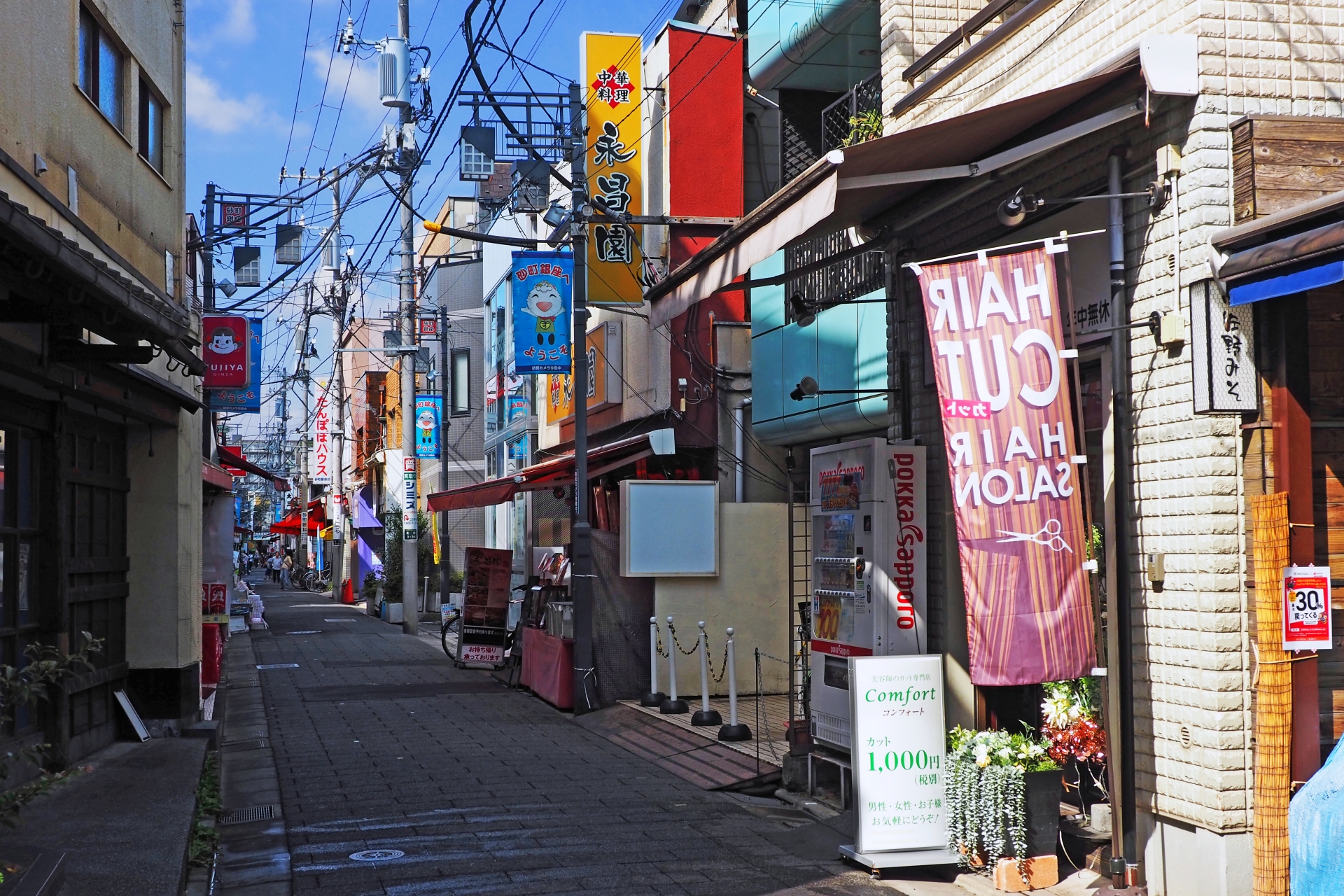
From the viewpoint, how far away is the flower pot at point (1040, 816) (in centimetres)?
817

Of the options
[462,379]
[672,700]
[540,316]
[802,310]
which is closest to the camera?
[802,310]

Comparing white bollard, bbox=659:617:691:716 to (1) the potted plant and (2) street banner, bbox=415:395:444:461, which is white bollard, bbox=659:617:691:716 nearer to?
(1) the potted plant

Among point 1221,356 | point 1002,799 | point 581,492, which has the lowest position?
point 1002,799

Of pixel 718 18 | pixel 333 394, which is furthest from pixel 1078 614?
pixel 333 394

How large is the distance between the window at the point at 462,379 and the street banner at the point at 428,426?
456 inches

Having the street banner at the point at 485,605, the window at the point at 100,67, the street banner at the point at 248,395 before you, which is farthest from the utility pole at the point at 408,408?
the window at the point at 100,67

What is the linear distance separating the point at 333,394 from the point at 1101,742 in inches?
2515

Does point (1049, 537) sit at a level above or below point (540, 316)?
below

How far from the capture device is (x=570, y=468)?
18.8 m

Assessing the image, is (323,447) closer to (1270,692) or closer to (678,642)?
(678,642)

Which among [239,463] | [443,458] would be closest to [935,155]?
[239,463]

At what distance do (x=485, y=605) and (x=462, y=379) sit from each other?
25.6 metres

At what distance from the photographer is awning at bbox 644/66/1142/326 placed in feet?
25.2

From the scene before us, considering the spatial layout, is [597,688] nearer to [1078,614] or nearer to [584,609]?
[584,609]
